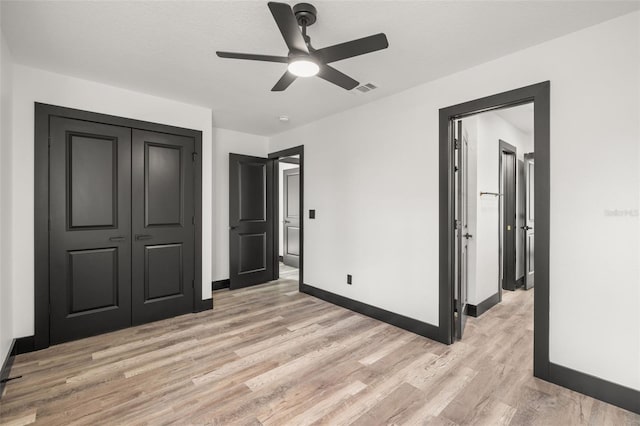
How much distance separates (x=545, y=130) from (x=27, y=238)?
447 centimetres

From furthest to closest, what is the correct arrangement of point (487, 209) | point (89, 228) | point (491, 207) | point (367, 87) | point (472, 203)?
point (491, 207) < point (487, 209) < point (472, 203) < point (367, 87) < point (89, 228)

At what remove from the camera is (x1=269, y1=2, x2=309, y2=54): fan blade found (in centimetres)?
146

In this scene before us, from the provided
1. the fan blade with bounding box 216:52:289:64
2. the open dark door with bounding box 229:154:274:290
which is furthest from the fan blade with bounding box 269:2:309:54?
the open dark door with bounding box 229:154:274:290

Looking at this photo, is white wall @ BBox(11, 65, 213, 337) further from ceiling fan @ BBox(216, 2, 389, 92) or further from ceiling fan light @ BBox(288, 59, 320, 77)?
ceiling fan light @ BBox(288, 59, 320, 77)

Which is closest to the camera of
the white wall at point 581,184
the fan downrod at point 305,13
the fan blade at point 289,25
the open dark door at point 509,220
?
the fan blade at point 289,25

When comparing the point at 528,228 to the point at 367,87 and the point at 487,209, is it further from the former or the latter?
the point at 367,87

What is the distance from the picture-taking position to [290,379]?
2289 millimetres

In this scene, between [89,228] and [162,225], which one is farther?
[162,225]

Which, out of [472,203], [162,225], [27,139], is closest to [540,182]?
[472,203]

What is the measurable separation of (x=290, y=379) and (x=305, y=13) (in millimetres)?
2542

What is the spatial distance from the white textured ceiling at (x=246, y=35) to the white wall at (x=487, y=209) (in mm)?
1522

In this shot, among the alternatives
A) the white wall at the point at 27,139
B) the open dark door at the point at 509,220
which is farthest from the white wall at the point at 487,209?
the white wall at the point at 27,139

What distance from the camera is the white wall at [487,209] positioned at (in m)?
3.71

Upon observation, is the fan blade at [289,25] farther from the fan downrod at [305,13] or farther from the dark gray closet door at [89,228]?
the dark gray closet door at [89,228]
